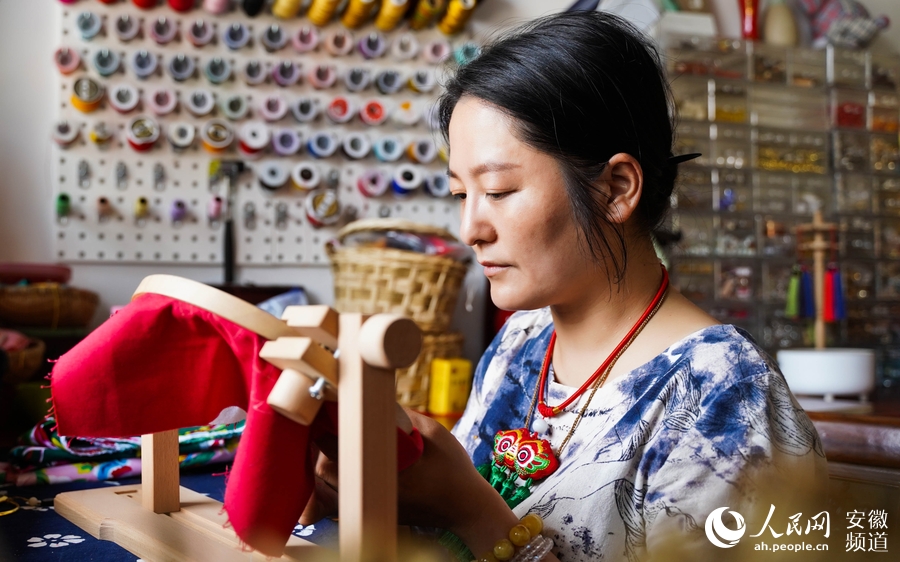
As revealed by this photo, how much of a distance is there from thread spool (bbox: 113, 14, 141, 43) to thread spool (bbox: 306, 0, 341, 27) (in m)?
0.52

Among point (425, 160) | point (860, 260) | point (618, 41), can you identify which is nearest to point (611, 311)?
point (618, 41)

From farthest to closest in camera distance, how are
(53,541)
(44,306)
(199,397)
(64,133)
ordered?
(64,133)
(44,306)
(53,541)
(199,397)

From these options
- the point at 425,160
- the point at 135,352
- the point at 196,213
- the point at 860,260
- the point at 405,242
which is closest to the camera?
the point at 135,352

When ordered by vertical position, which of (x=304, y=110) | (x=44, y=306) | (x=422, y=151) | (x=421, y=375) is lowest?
(x=421, y=375)

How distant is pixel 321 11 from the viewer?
2.42 meters

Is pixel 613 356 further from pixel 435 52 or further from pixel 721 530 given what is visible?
pixel 435 52

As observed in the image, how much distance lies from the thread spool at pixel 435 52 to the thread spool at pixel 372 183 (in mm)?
416

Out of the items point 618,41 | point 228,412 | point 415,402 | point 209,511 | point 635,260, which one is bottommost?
point 415,402

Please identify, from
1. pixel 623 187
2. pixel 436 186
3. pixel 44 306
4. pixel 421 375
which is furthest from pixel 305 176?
pixel 623 187

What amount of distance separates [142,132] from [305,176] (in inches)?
19.2

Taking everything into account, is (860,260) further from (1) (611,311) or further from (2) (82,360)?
(2) (82,360)

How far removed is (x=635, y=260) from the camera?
958 mm

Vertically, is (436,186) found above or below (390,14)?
below

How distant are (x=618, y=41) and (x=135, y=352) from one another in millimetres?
618
